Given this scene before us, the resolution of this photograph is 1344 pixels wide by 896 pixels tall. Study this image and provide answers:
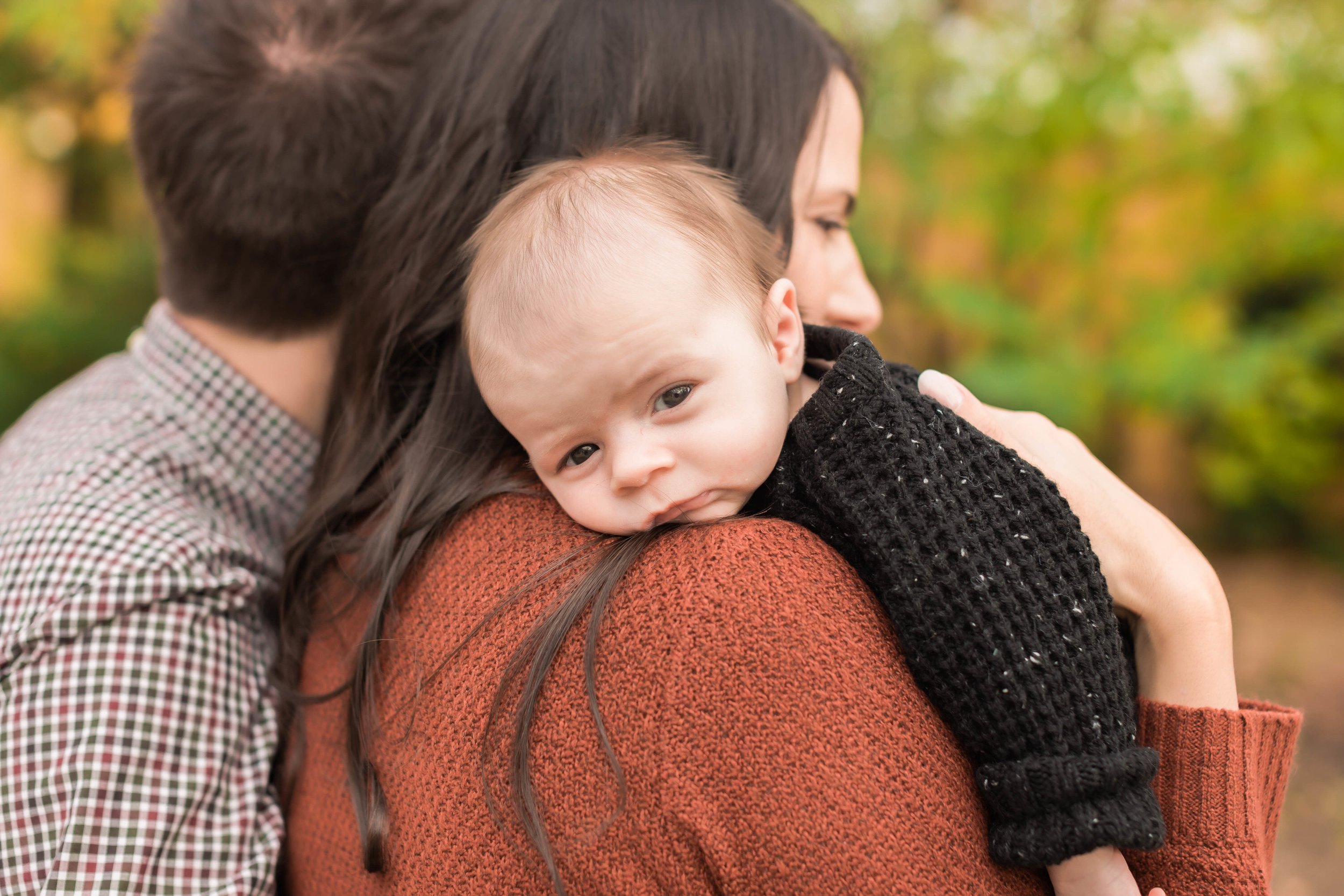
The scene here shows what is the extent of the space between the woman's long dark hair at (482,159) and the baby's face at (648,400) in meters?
0.21

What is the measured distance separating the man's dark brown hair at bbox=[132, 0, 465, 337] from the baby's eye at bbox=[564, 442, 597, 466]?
28.5 inches

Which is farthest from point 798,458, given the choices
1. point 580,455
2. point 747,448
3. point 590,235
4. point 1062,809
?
point 1062,809

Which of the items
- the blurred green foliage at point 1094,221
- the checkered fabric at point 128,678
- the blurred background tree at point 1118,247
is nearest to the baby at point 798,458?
the checkered fabric at point 128,678

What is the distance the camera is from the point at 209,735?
4.89 feet

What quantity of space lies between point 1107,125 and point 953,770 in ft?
11.7

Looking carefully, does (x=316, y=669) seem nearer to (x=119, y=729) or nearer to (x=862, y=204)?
(x=119, y=729)

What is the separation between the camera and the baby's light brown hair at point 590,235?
133 cm

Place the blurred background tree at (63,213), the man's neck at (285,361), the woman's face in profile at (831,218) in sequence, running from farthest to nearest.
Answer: the blurred background tree at (63,213)
the man's neck at (285,361)
the woman's face in profile at (831,218)

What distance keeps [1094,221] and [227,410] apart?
11.3ft

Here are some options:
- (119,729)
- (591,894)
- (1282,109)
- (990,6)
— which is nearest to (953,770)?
(591,894)

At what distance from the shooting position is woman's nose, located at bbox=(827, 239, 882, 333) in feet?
5.91

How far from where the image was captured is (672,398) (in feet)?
4.43

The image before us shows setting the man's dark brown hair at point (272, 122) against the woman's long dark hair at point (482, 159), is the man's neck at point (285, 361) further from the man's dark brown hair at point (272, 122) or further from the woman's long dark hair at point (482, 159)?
the woman's long dark hair at point (482, 159)

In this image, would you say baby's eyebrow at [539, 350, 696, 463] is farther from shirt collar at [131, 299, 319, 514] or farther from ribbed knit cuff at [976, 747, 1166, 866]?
shirt collar at [131, 299, 319, 514]
